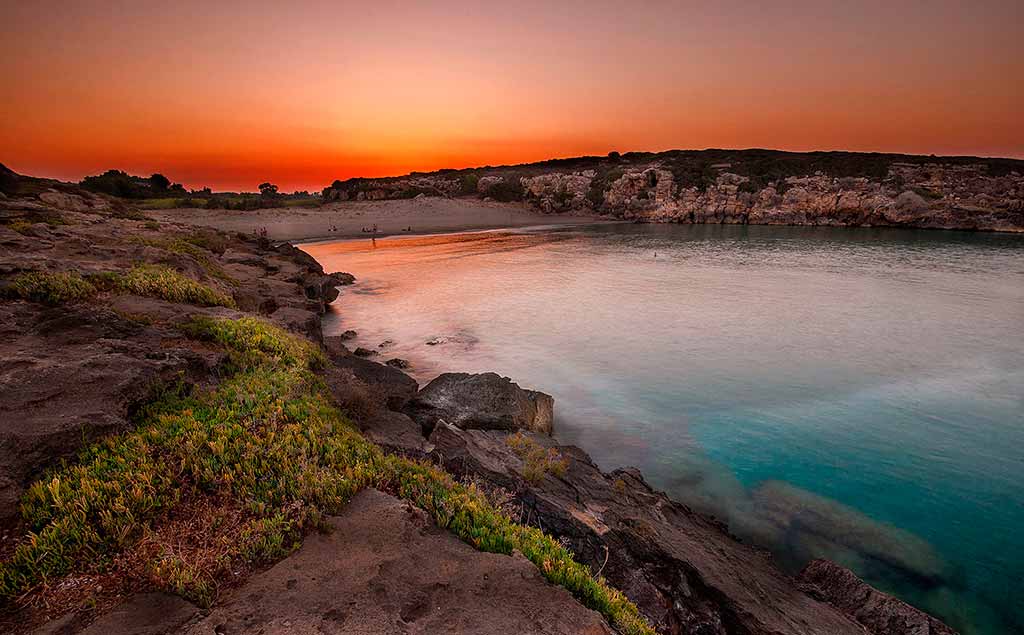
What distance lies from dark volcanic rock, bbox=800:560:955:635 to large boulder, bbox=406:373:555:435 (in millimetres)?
6383

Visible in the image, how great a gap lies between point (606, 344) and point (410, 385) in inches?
467

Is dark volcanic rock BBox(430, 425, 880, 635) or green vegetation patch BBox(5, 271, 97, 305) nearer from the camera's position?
dark volcanic rock BBox(430, 425, 880, 635)

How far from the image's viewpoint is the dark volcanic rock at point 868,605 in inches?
256

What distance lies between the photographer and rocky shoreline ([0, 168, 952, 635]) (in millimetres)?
3848

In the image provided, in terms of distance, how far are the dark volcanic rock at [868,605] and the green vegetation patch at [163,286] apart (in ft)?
49.4

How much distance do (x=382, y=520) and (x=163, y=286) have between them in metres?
10.2

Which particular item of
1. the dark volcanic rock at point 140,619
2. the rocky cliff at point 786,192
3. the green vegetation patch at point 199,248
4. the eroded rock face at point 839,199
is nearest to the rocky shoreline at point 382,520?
the dark volcanic rock at point 140,619

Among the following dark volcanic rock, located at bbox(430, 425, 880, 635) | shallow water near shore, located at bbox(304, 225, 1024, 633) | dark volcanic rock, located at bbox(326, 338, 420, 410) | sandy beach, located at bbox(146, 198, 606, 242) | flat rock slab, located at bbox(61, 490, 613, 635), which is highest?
sandy beach, located at bbox(146, 198, 606, 242)

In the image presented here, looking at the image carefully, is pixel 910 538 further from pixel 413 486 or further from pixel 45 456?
pixel 45 456

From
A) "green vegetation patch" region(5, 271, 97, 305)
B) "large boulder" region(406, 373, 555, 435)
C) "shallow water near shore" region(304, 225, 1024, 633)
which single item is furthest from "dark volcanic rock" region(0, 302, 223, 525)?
"shallow water near shore" region(304, 225, 1024, 633)

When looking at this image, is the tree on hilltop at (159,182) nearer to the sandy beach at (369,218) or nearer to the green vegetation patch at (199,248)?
the sandy beach at (369,218)

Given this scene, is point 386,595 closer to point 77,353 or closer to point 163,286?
point 77,353

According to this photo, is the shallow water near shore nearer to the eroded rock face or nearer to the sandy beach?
the sandy beach

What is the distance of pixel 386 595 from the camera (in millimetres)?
4062
